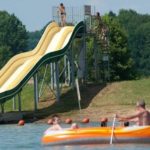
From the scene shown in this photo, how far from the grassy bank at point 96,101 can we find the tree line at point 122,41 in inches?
1127

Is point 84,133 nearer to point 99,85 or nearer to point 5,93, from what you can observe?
point 5,93

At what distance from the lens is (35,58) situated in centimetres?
6172

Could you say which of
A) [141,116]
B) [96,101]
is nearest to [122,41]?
[96,101]

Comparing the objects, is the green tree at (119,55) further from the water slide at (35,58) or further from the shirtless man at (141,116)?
the shirtless man at (141,116)

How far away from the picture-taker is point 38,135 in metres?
43.4

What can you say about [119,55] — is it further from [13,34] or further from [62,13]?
[13,34]

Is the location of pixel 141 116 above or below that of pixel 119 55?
below

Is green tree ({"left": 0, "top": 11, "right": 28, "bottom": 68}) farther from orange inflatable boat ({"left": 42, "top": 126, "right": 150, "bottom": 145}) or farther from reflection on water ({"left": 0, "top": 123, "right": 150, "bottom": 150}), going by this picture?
orange inflatable boat ({"left": 42, "top": 126, "right": 150, "bottom": 145})

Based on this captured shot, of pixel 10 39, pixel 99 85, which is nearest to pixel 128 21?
pixel 10 39

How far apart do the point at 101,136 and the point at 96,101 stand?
23762 mm

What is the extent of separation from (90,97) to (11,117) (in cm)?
648

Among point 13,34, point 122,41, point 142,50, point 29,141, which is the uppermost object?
point 13,34

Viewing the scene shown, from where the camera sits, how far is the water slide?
56.2m

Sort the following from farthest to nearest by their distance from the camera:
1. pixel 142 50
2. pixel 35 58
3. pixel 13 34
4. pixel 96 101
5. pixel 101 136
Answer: pixel 13 34 → pixel 142 50 → pixel 35 58 → pixel 96 101 → pixel 101 136
